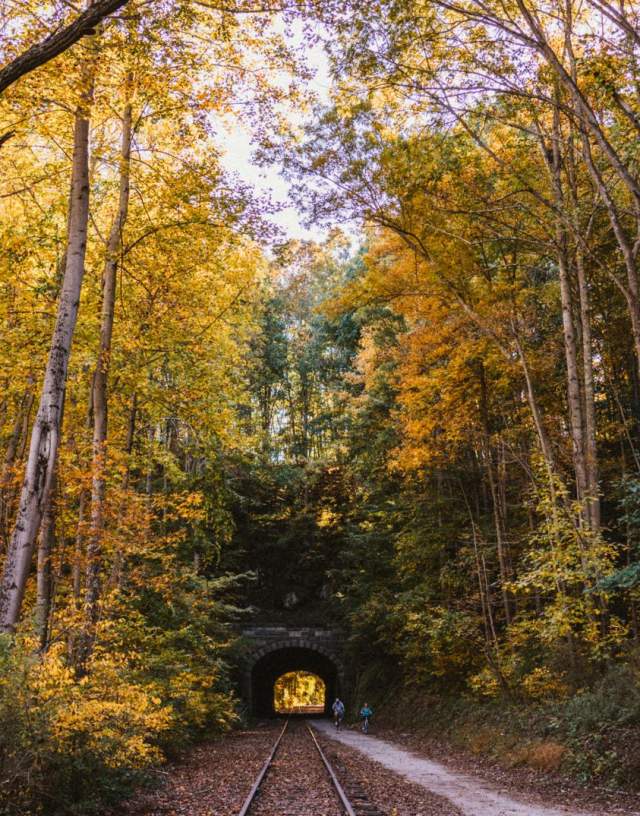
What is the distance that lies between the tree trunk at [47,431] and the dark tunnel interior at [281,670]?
85.4 feet

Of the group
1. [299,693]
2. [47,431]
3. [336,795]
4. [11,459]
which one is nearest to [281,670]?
[299,693]

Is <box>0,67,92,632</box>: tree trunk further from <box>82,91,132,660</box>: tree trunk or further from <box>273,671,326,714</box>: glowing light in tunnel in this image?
<box>273,671,326,714</box>: glowing light in tunnel

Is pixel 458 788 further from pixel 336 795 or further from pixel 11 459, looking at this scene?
pixel 11 459

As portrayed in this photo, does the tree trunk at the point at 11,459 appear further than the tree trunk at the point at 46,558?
Yes

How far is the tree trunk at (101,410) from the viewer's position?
9016 mm

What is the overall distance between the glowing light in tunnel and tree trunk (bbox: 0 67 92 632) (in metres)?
45.8

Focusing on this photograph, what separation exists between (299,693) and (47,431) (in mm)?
50980

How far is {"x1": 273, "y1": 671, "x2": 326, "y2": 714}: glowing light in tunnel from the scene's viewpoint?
49844mm

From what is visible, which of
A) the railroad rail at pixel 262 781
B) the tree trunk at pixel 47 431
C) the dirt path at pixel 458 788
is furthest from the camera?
the dirt path at pixel 458 788

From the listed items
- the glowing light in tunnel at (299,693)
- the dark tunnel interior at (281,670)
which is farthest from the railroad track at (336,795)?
the glowing light in tunnel at (299,693)

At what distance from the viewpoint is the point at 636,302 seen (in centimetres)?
890

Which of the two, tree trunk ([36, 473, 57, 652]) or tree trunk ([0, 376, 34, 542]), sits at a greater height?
tree trunk ([0, 376, 34, 542])

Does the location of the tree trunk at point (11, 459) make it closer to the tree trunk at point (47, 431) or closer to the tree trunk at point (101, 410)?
the tree trunk at point (101, 410)

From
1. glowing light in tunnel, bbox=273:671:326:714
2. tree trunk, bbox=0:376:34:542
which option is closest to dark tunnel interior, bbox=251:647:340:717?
glowing light in tunnel, bbox=273:671:326:714
